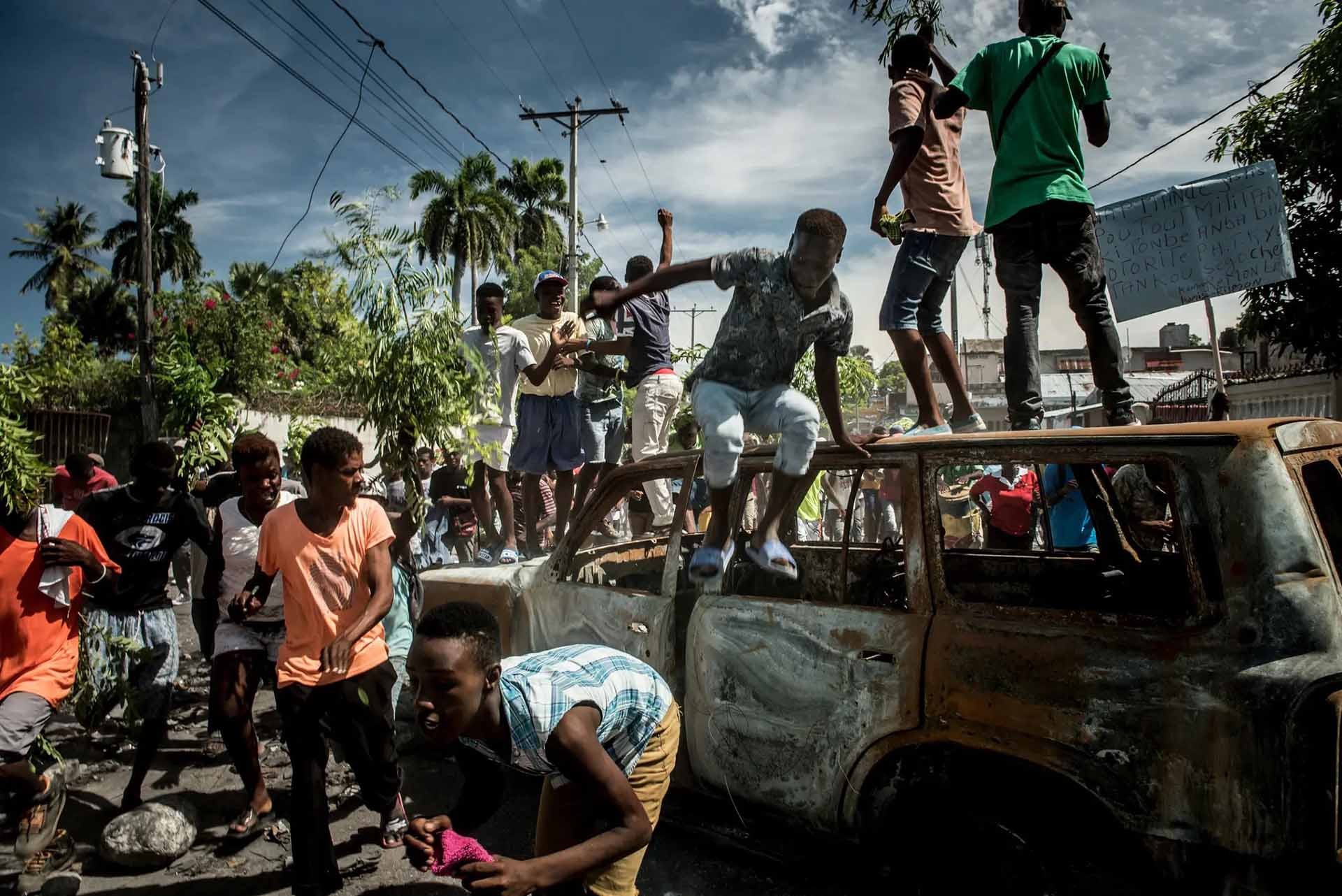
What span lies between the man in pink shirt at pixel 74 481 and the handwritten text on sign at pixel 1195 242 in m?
6.94

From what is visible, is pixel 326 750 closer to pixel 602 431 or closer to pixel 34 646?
pixel 34 646

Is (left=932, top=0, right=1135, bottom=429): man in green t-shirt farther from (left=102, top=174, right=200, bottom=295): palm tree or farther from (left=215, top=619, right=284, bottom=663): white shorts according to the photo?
(left=102, top=174, right=200, bottom=295): palm tree

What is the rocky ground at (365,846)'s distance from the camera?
3.32m

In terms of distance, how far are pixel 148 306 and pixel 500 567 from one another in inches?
556

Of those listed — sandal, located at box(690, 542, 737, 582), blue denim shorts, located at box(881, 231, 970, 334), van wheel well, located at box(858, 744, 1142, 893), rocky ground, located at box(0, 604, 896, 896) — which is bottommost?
rocky ground, located at box(0, 604, 896, 896)

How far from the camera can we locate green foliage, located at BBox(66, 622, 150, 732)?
4059mm

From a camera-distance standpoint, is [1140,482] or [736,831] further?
[1140,482]

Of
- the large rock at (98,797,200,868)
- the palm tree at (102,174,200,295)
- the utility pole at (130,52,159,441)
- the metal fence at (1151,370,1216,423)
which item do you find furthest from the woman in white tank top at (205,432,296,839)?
the palm tree at (102,174,200,295)

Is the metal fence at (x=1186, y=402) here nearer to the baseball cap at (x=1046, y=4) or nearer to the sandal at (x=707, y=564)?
the baseball cap at (x=1046, y=4)

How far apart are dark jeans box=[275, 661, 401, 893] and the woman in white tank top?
0.56 meters

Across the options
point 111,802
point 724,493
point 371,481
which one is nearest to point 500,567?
point 371,481

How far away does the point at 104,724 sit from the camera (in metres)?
5.31

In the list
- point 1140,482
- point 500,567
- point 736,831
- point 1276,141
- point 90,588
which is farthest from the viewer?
point 1276,141

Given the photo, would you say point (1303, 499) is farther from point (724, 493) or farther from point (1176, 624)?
point (724, 493)
